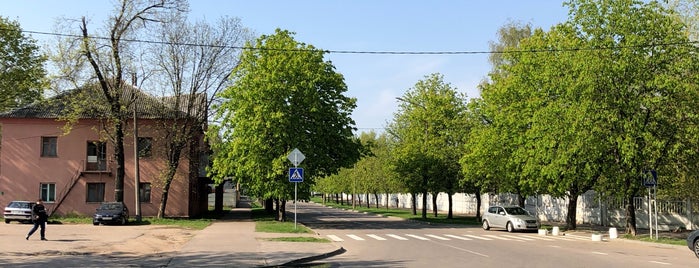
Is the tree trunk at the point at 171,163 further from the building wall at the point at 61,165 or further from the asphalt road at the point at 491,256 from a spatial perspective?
the asphalt road at the point at 491,256

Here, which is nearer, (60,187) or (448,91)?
(60,187)

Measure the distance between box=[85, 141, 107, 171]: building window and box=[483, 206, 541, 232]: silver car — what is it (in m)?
26.9

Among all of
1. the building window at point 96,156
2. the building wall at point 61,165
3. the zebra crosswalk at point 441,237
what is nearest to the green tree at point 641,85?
the zebra crosswalk at point 441,237

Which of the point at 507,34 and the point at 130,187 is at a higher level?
the point at 507,34

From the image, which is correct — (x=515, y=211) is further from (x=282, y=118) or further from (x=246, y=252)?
(x=246, y=252)

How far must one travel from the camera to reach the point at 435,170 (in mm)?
41812

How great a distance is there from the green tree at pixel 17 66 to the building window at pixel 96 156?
5173mm

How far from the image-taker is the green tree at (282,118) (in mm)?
33312

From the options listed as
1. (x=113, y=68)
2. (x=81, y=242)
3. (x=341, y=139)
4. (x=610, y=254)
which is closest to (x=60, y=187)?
(x=113, y=68)

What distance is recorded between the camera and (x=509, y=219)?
98.8 ft

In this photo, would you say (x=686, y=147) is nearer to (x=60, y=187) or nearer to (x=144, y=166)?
(x=144, y=166)

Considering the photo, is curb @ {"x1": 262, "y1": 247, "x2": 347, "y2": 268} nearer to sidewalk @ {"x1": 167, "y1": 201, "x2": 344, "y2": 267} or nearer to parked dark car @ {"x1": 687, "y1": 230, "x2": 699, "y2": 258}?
sidewalk @ {"x1": 167, "y1": 201, "x2": 344, "y2": 267}

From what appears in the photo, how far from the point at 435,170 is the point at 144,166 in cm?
2078

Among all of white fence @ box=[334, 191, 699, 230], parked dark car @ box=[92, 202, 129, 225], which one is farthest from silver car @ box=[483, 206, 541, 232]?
parked dark car @ box=[92, 202, 129, 225]
